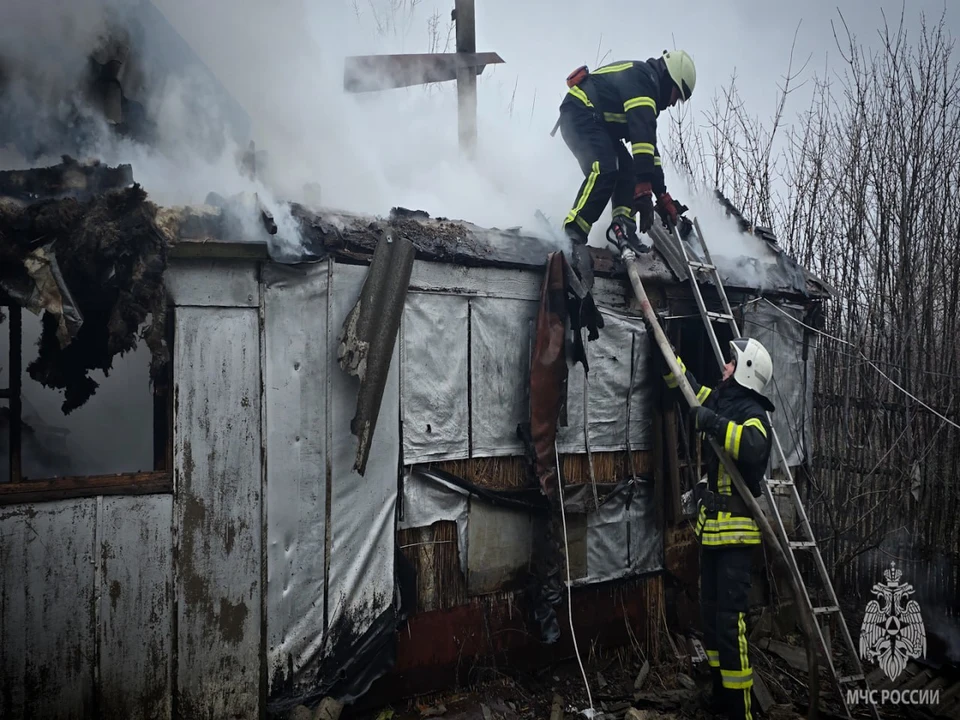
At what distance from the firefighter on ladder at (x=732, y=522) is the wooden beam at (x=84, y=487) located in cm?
372

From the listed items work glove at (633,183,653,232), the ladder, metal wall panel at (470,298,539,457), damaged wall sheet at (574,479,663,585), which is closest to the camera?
the ladder

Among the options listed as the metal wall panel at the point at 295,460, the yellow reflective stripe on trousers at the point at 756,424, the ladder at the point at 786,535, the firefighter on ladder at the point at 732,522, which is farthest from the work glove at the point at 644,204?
the metal wall panel at the point at 295,460

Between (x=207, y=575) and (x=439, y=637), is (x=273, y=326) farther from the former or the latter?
(x=439, y=637)

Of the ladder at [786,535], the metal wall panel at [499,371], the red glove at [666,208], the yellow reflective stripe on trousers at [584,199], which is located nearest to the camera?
the ladder at [786,535]

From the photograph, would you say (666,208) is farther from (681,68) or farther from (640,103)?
(681,68)

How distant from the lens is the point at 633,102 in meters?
5.83

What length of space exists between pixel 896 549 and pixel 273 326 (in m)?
7.98

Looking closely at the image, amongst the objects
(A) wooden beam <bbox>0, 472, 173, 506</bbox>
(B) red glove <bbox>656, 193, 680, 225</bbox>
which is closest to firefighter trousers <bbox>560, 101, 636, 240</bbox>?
(B) red glove <bbox>656, 193, 680, 225</bbox>

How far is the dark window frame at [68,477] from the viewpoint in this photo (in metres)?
3.63

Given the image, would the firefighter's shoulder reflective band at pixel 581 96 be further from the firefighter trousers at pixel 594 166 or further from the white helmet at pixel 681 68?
the white helmet at pixel 681 68

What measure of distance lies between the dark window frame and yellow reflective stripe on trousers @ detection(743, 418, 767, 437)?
3.90m

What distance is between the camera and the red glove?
6.18m

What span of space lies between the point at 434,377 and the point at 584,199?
7.16 ft

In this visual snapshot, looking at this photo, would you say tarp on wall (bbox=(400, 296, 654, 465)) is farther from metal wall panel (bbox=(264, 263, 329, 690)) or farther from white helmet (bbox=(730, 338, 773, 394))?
white helmet (bbox=(730, 338, 773, 394))
